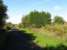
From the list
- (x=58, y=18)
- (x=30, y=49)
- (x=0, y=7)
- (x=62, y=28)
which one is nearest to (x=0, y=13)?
(x=0, y=7)

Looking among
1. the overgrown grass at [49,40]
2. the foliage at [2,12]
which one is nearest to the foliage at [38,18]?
the foliage at [2,12]

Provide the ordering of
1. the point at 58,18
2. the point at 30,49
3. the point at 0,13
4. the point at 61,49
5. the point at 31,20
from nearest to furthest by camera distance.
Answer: the point at 61,49, the point at 30,49, the point at 0,13, the point at 31,20, the point at 58,18

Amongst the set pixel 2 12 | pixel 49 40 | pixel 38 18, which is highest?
pixel 2 12

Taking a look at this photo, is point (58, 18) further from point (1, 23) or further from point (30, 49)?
point (30, 49)

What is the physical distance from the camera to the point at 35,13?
87750 millimetres

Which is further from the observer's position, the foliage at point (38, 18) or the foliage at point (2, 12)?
the foliage at point (38, 18)

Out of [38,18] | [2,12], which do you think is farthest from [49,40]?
[38,18]

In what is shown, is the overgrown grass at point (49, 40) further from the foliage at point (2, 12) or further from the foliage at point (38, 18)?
the foliage at point (38, 18)

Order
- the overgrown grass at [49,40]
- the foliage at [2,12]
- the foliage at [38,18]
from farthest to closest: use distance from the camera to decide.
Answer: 1. the foliage at [38,18]
2. the foliage at [2,12]
3. the overgrown grass at [49,40]

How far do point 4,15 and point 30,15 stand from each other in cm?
4318

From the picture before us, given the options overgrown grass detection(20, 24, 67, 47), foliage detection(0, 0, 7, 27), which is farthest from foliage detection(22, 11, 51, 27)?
overgrown grass detection(20, 24, 67, 47)

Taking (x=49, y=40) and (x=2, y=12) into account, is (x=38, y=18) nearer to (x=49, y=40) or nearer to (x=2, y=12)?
(x=2, y=12)

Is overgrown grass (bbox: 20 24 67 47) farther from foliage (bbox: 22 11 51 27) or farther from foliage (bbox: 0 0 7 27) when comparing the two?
foliage (bbox: 22 11 51 27)

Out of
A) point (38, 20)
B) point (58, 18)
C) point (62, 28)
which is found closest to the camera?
point (62, 28)
